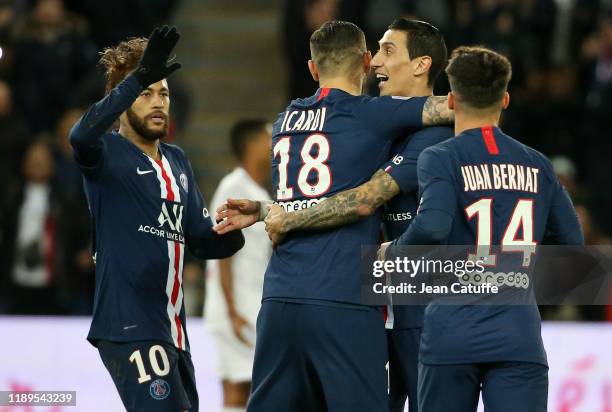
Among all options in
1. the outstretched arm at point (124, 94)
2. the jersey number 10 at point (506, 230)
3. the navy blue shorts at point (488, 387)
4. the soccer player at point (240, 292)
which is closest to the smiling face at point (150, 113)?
the outstretched arm at point (124, 94)

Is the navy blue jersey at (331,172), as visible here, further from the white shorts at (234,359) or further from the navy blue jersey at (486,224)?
the white shorts at (234,359)

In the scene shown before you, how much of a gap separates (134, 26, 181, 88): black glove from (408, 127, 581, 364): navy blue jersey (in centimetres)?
129

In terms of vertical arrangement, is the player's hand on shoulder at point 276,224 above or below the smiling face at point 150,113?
below

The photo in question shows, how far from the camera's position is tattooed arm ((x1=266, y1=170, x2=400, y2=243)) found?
5679 mm

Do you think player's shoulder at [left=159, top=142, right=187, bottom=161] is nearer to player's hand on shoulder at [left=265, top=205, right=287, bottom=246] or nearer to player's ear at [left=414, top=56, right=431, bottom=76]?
player's hand on shoulder at [left=265, top=205, right=287, bottom=246]

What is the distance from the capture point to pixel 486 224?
17.1ft

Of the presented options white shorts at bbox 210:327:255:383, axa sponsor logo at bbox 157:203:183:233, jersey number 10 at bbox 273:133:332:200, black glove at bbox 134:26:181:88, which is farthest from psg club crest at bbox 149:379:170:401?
white shorts at bbox 210:327:255:383

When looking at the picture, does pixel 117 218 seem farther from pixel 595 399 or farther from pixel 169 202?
pixel 595 399

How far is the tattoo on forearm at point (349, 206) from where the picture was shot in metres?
5.68

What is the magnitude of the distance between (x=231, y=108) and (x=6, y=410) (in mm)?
7031

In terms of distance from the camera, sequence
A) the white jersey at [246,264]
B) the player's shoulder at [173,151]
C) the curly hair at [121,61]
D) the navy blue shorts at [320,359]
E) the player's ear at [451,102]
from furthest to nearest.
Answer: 1. the white jersey at [246,264]
2. the player's shoulder at [173,151]
3. the curly hair at [121,61]
4. the navy blue shorts at [320,359]
5. the player's ear at [451,102]

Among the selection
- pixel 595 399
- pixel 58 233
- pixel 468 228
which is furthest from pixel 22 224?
pixel 468 228

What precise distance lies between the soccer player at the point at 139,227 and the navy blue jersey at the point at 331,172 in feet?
1.77

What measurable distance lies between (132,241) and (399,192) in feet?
4.14
